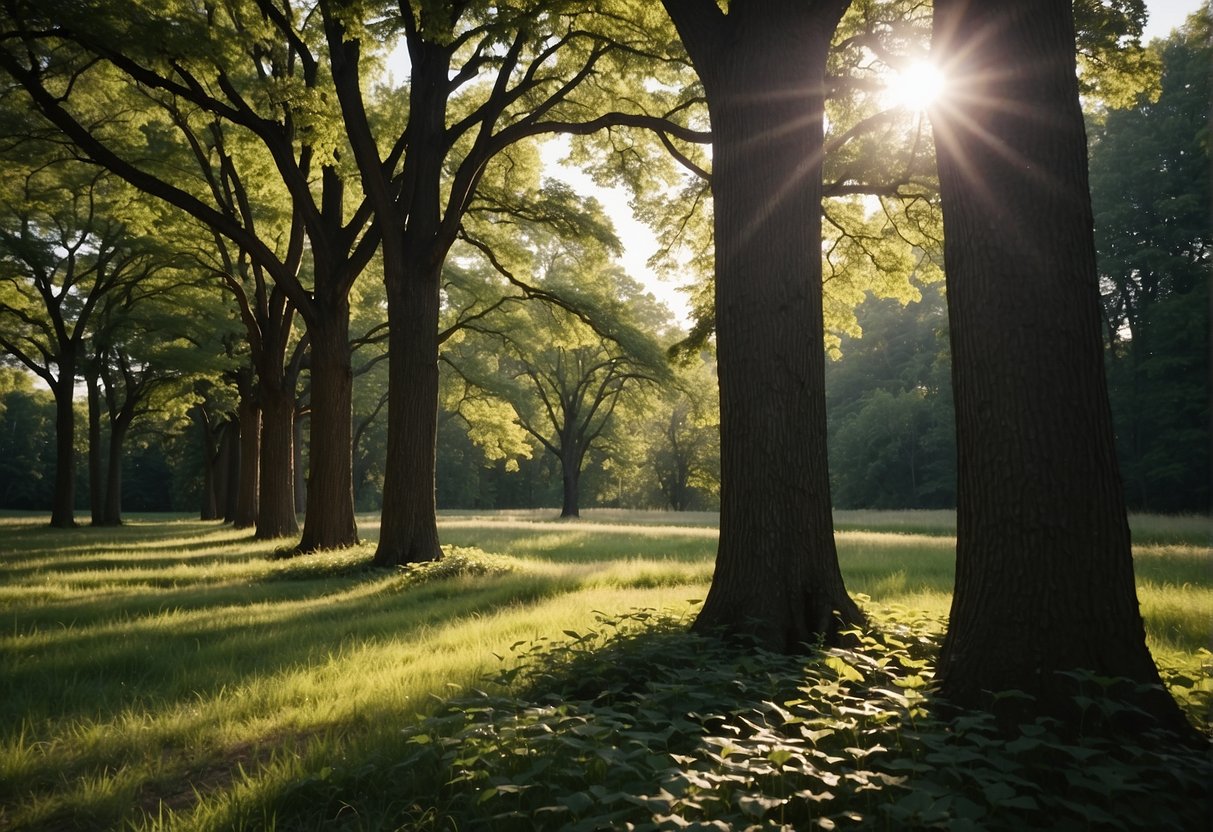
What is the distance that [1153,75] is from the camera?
8633 millimetres

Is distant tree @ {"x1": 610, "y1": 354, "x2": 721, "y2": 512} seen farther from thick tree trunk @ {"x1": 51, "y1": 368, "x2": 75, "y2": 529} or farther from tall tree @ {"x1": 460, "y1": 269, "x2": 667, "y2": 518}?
thick tree trunk @ {"x1": 51, "y1": 368, "x2": 75, "y2": 529}

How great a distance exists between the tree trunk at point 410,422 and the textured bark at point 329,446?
260cm

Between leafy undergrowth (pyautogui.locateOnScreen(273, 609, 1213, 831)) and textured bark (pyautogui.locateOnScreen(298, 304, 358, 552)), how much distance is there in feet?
34.8

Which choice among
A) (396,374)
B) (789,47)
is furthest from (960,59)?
(396,374)

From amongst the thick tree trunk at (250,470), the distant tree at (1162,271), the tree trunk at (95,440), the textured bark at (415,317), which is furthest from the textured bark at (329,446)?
the distant tree at (1162,271)

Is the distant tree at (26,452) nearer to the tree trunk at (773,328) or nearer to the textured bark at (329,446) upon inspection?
the textured bark at (329,446)

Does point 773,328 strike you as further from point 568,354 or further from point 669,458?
point 669,458

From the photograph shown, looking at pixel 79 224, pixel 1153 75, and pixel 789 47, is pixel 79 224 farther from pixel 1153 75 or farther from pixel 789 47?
pixel 1153 75

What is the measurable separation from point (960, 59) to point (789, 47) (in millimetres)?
1794

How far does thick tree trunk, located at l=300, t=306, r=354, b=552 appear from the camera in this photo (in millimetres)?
13539

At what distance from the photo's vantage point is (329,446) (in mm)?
13531

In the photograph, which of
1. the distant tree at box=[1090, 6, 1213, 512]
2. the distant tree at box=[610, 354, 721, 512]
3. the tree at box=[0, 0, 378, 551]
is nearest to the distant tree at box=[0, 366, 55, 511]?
the distant tree at box=[610, 354, 721, 512]

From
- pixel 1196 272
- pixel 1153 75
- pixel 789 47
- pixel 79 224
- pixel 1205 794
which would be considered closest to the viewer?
pixel 1205 794

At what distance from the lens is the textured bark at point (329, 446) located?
533 inches
